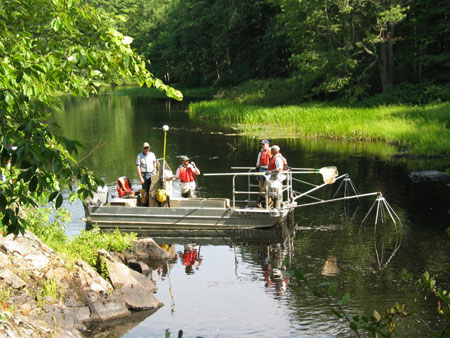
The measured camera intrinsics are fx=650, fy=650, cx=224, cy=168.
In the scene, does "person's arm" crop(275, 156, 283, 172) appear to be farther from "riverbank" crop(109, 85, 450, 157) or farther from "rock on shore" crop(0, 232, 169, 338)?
"riverbank" crop(109, 85, 450, 157)

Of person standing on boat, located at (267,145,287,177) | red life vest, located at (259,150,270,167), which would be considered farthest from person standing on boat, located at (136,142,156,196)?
person standing on boat, located at (267,145,287,177)

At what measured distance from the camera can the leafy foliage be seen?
18.4 ft

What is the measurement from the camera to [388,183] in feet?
83.1

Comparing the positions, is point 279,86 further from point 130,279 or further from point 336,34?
point 130,279

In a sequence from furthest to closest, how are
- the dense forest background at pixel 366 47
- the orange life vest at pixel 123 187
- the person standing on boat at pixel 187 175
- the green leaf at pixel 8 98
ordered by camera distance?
the dense forest background at pixel 366 47 → the orange life vest at pixel 123 187 → the person standing on boat at pixel 187 175 → the green leaf at pixel 8 98

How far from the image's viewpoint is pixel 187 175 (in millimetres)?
19266

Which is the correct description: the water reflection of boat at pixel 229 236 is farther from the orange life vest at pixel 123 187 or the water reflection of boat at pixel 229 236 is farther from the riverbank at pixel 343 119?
the riverbank at pixel 343 119

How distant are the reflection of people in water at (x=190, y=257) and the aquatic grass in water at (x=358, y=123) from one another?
1651cm

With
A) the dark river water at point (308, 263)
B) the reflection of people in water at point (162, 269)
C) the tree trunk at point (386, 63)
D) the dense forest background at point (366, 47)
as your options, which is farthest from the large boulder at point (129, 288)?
the tree trunk at point (386, 63)

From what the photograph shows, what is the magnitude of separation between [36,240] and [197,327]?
3.58 metres

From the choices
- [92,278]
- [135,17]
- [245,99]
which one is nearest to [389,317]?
[92,278]

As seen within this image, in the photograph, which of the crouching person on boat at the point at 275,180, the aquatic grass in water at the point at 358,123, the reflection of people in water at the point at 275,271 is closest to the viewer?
the reflection of people in water at the point at 275,271

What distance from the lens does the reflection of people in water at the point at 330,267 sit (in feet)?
49.9

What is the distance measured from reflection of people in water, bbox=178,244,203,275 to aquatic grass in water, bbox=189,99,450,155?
Result: 54.2 ft
